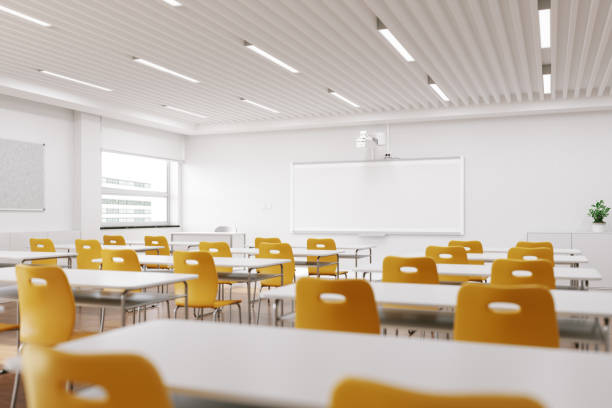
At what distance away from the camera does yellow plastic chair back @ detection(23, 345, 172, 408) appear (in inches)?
43.7

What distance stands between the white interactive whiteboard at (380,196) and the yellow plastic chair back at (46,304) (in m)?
8.47

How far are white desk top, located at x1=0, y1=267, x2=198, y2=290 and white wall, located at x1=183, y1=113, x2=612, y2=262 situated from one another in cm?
791

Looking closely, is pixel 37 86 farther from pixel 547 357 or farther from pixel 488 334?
pixel 547 357

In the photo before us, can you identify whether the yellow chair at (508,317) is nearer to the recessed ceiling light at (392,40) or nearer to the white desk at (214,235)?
the recessed ceiling light at (392,40)

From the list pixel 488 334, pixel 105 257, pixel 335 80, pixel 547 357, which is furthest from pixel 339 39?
pixel 547 357

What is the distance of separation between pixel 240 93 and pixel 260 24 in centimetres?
340

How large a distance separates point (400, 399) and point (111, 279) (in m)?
2.87

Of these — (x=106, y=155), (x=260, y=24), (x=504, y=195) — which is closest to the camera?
(x=260, y=24)

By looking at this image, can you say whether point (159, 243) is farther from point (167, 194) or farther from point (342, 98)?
point (167, 194)

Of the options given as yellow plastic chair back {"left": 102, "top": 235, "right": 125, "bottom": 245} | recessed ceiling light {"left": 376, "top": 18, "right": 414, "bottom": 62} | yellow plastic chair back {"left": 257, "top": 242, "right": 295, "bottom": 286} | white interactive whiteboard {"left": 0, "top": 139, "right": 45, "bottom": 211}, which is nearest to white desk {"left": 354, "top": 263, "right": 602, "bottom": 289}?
yellow plastic chair back {"left": 257, "top": 242, "right": 295, "bottom": 286}

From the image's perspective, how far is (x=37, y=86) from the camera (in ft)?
28.4

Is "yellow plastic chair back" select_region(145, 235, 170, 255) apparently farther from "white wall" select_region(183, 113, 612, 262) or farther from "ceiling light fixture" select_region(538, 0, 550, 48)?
"ceiling light fixture" select_region(538, 0, 550, 48)

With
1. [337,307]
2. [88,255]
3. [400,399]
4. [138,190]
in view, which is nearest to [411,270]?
[337,307]

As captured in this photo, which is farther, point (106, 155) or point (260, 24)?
point (106, 155)
